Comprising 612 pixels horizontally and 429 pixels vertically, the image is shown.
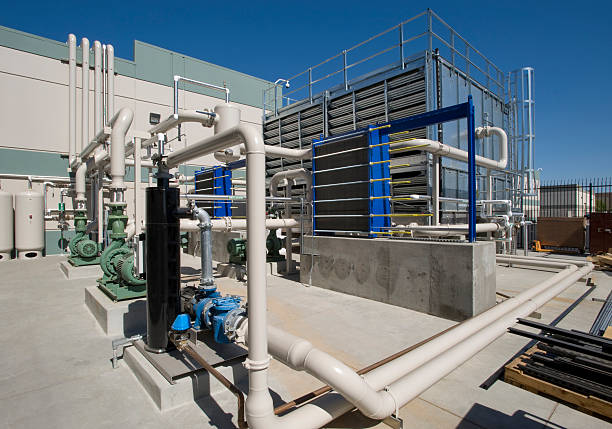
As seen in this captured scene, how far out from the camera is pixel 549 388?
228cm

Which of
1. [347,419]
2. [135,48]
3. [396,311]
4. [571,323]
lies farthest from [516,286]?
[135,48]

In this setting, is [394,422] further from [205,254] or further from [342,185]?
[342,185]

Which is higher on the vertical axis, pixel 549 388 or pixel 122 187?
pixel 122 187

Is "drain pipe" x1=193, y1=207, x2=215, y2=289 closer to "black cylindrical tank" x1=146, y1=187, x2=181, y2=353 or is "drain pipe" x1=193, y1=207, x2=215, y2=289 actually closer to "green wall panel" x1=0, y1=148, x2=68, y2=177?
"black cylindrical tank" x1=146, y1=187, x2=181, y2=353

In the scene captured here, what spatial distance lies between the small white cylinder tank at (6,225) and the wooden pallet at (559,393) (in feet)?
49.9

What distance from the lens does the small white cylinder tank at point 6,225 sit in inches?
467

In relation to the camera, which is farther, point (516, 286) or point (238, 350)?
point (516, 286)

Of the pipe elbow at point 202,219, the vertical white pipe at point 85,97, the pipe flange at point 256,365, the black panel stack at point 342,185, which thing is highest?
the vertical white pipe at point 85,97

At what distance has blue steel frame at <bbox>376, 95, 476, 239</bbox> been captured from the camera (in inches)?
185

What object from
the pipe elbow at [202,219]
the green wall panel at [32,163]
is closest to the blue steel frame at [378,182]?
the pipe elbow at [202,219]

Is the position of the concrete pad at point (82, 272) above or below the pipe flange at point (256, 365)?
below

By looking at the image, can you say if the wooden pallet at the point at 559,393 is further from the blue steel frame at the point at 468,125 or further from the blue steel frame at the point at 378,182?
the blue steel frame at the point at 378,182

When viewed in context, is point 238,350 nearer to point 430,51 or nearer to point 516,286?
point 516,286

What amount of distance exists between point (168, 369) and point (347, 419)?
59.5 inches
